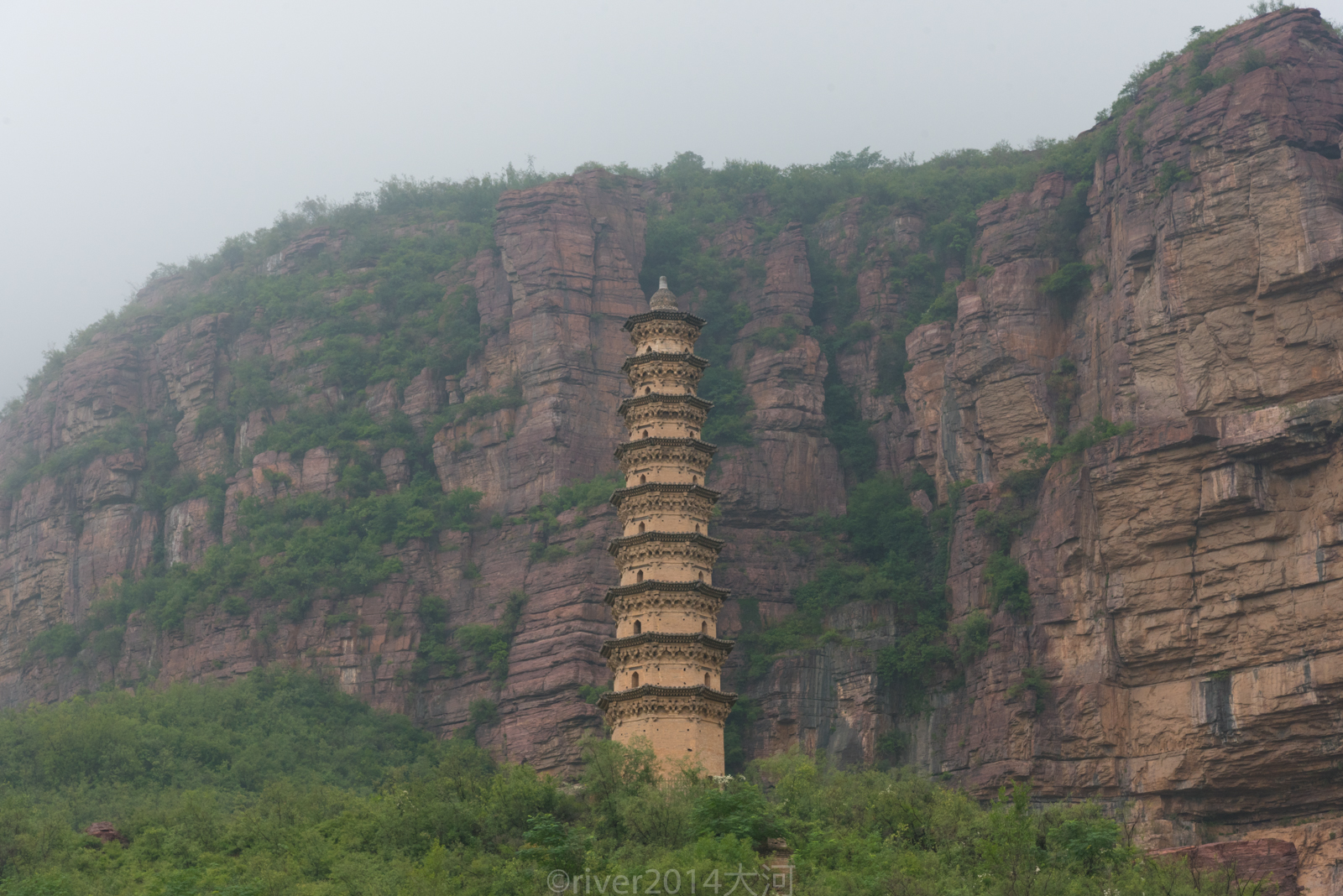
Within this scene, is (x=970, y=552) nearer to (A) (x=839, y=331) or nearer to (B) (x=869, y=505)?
(B) (x=869, y=505)

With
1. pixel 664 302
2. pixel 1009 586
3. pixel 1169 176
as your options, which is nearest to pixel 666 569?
pixel 664 302

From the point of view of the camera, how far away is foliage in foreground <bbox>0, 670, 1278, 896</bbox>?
43.4 meters

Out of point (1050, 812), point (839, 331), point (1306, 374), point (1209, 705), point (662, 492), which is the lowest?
point (1050, 812)

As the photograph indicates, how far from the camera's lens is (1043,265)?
75.6 m

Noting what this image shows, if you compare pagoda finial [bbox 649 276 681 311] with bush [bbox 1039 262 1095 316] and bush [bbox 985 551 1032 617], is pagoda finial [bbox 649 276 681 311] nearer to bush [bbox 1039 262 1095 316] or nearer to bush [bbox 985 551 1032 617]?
bush [bbox 985 551 1032 617]

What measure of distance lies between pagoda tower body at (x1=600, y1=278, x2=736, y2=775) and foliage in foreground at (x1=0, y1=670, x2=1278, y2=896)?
1988 mm

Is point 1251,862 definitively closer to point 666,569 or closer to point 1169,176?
point 666,569

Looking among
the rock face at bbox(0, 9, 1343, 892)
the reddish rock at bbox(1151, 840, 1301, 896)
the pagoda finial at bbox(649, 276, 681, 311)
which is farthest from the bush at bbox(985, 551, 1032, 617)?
the pagoda finial at bbox(649, 276, 681, 311)

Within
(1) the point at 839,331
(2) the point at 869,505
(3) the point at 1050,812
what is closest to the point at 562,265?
(1) the point at 839,331

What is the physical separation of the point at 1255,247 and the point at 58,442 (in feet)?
210

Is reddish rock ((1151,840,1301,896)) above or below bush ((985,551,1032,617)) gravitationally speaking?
below

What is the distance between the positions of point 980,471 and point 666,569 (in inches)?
896

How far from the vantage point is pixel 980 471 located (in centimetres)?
7406

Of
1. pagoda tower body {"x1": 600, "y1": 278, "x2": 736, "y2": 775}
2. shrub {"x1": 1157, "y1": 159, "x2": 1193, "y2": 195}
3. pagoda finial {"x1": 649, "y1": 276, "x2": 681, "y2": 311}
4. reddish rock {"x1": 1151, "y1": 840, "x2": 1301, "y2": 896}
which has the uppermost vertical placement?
shrub {"x1": 1157, "y1": 159, "x2": 1193, "y2": 195}
